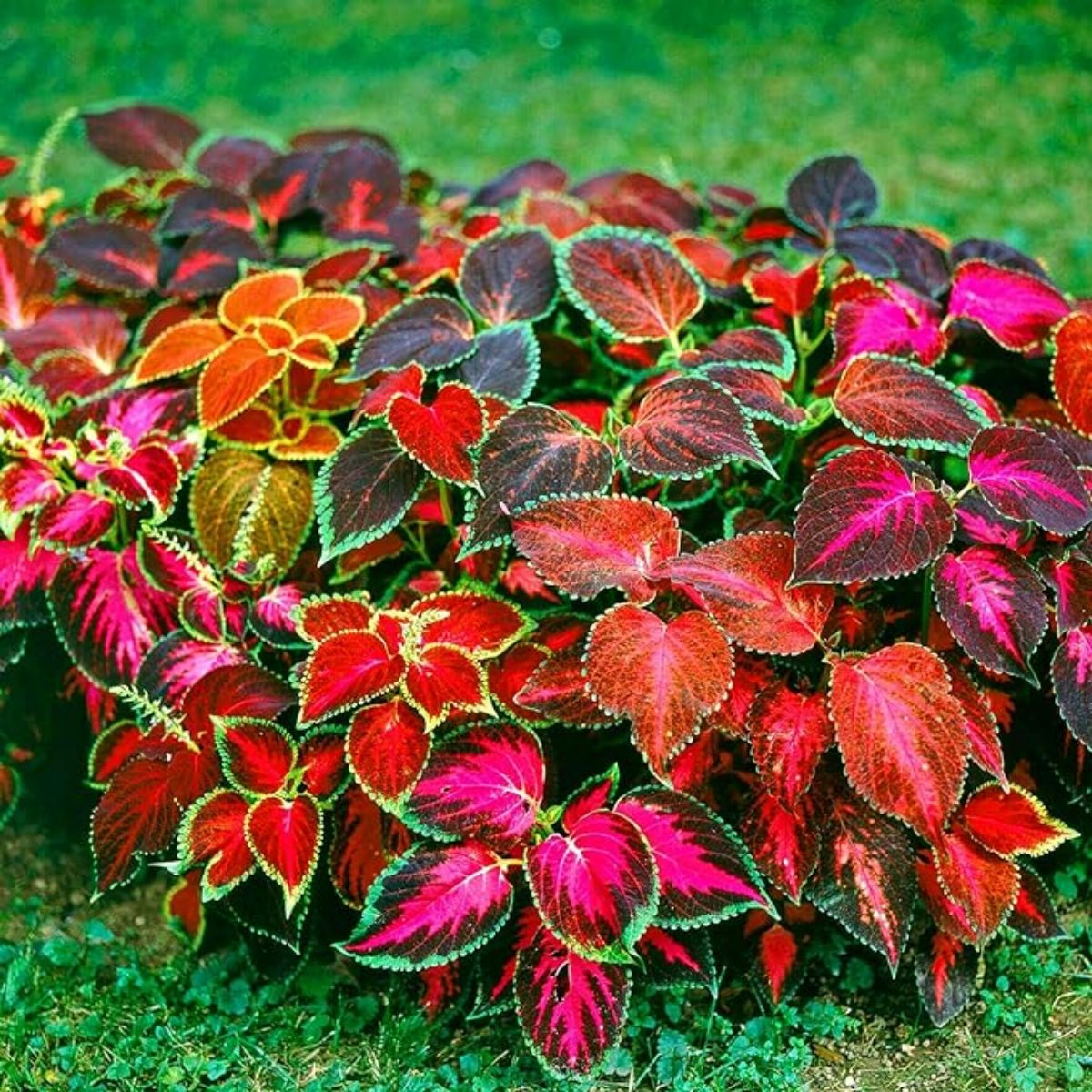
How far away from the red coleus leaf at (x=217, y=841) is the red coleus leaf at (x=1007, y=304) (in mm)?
1269

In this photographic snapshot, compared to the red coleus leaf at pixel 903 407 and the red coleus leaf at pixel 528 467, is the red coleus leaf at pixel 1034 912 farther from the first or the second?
the red coleus leaf at pixel 528 467

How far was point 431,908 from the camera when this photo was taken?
70.4 inches

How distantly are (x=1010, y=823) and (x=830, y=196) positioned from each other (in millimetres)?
1197

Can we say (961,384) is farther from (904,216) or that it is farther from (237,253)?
(904,216)

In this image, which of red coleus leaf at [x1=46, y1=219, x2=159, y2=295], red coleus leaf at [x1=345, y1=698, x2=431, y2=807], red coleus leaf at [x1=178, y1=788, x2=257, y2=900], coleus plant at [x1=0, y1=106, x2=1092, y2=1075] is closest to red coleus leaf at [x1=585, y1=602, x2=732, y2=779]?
coleus plant at [x1=0, y1=106, x2=1092, y2=1075]

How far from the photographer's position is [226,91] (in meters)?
6.49

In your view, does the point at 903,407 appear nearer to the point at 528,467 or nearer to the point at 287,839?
the point at 528,467

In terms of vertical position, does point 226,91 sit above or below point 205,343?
below

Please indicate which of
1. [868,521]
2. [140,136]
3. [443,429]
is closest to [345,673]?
[443,429]

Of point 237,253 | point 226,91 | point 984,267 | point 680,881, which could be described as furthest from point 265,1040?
point 226,91

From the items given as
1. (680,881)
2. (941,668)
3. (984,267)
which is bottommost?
(680,881)

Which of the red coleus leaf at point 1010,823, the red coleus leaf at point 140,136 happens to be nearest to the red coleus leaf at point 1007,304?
the red coleus leaf at point 1010,823

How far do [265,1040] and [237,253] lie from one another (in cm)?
127

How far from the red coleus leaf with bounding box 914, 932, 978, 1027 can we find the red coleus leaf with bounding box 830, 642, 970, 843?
1.23ft
